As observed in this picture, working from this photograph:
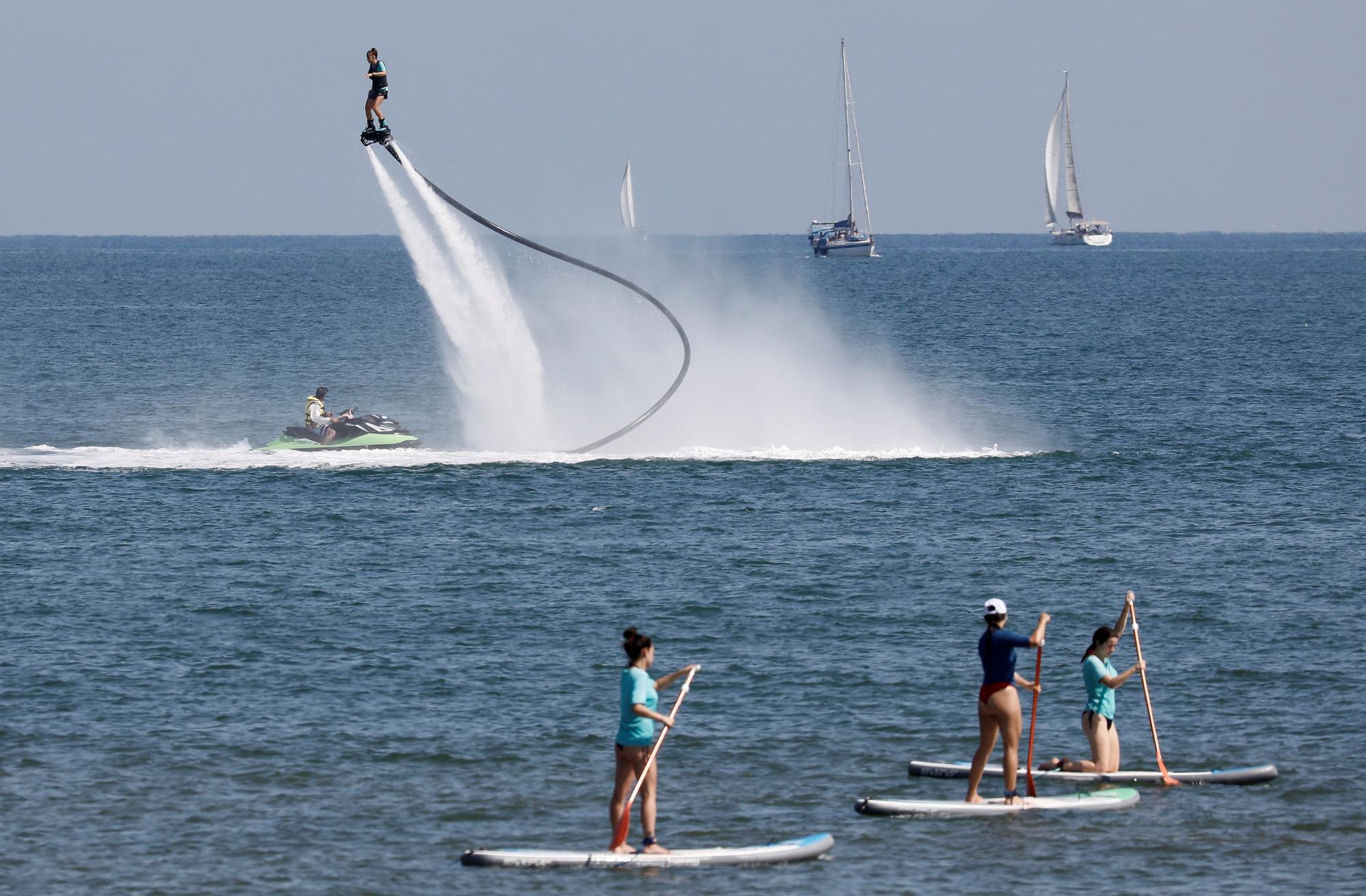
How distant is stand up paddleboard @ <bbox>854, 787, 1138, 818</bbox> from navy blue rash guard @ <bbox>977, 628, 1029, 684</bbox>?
1777mm

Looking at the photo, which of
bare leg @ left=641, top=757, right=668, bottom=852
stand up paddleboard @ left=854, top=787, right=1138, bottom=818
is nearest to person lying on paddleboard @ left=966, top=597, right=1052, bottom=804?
stand up paddleboard @ left=854, top=787, right=1138, bottom=818

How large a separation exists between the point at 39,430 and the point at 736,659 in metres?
40.0

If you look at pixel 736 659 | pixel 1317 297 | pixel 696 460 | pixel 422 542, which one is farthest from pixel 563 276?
pixel 736 659

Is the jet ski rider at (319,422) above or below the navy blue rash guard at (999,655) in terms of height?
above

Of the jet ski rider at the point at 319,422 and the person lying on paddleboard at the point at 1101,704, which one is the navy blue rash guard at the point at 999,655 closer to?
the person lying on paddleboard at the point at 1101,704

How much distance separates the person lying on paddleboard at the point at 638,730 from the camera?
18000 millimetres

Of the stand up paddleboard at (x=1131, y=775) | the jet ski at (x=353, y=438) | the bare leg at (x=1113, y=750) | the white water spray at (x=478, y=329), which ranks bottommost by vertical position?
the stand up paddleboard at (x=1131, y=775)

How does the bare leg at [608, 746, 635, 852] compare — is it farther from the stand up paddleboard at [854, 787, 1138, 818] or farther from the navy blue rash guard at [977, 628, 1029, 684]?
the navy blue rash guard at [977, 628, 1029, 684]

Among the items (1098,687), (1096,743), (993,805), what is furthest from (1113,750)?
(993,805)

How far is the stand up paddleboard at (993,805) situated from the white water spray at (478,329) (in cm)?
2669

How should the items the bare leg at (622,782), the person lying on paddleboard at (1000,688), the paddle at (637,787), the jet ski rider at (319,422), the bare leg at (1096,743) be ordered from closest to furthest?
1. the paddle at (637,787)
2. the bare leg at (622,782)
3. the person lying on paddleboard at (1000,688)
4. the bare leg at (1096,743)
5. the jet ski rider at (319,422)

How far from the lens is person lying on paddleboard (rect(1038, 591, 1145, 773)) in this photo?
21.2m

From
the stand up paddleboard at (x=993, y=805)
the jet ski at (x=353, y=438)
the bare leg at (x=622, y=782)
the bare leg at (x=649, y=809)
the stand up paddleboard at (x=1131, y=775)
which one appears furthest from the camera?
the jet ski at (x=353, y=438)

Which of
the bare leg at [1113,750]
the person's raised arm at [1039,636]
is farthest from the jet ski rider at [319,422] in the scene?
the person's raised arm at [1039,636]
